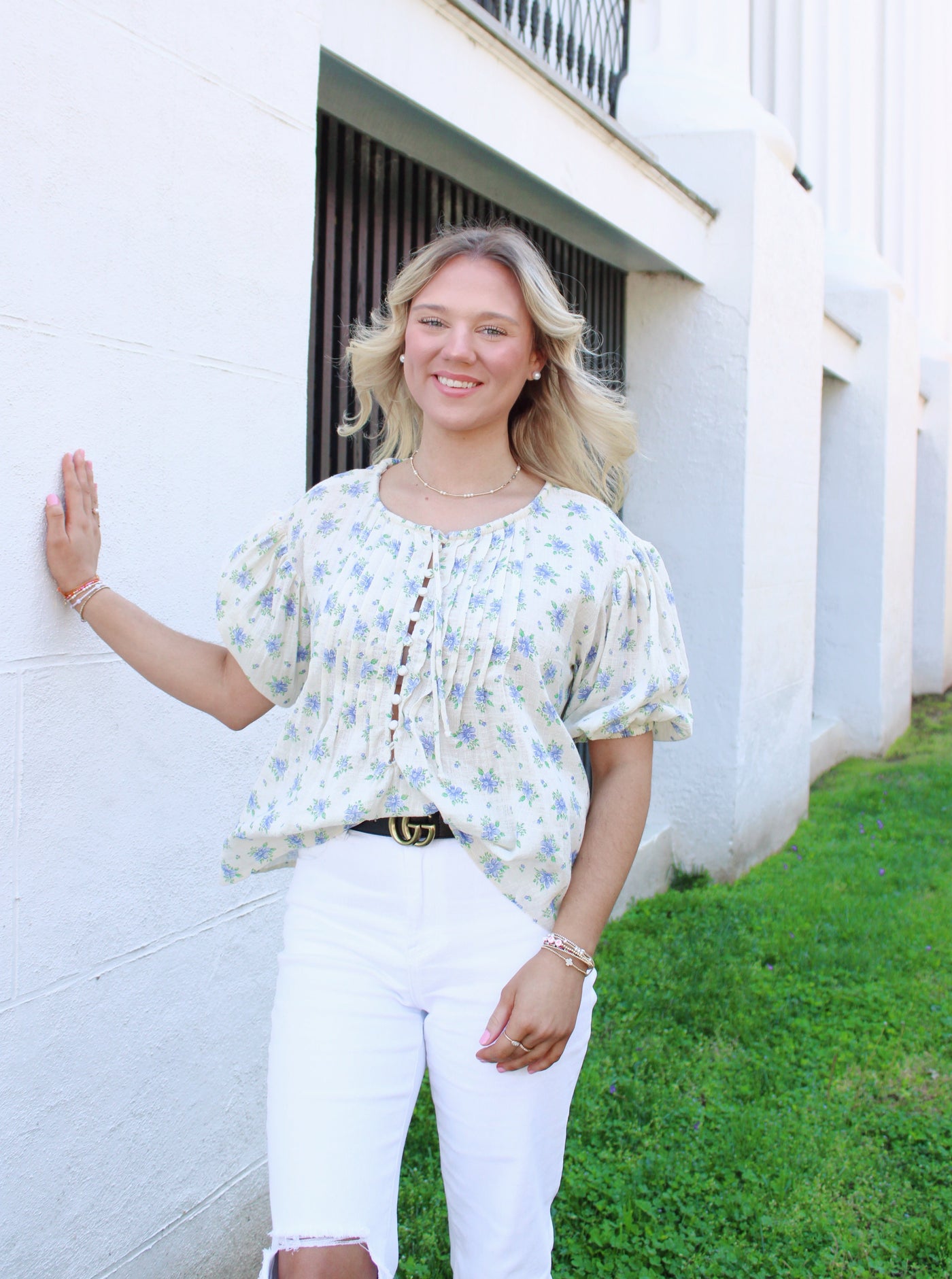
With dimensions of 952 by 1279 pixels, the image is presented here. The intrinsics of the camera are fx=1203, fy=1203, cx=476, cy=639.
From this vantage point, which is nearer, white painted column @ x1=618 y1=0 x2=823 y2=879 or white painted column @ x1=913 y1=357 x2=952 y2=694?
white painted column @ x1=618 y1=0 x2=823 y2=879

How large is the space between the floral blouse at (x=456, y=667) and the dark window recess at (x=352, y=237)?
1.71m

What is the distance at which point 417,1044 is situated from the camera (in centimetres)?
189

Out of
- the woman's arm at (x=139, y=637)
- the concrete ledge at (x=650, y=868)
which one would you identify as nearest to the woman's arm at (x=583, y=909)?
the woman's arm at (x=139, y=637)

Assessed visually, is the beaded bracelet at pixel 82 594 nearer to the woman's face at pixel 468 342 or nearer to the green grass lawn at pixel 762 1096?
the woman's face at pixel 468 342

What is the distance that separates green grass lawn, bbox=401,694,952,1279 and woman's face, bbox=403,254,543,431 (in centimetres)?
204

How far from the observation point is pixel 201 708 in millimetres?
2197

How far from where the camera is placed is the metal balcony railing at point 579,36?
4.91 metres

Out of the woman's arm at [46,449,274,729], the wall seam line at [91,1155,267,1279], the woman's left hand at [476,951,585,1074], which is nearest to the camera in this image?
the woman's left hand at [476,951,585,1074]

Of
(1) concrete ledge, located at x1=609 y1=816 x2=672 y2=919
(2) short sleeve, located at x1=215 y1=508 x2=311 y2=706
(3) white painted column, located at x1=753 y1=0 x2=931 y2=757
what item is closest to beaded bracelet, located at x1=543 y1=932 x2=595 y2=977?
(2) short sleeve, located at x1=215 y1=508 x2=311 y2=706

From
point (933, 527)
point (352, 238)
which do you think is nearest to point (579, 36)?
point (352, 238)

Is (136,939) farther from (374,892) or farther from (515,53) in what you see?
(515,53)

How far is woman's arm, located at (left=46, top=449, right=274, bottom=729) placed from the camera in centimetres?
216

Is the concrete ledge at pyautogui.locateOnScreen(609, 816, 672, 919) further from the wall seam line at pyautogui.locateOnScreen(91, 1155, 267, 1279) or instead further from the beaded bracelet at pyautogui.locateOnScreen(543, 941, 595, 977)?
the beaded bracelet at pyautogui.locateOnScreen(543, 941, 595, 977)

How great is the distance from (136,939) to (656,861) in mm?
3769
